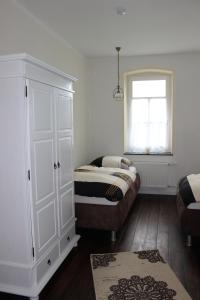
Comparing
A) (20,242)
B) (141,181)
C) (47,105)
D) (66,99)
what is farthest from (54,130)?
(141,181)

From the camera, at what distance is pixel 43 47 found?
3.54 meters

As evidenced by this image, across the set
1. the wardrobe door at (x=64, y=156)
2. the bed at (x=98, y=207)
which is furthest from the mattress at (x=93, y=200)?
the wardrobe door at (x=64, y=156)

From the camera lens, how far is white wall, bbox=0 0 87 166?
108 inches

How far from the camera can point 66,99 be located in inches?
111

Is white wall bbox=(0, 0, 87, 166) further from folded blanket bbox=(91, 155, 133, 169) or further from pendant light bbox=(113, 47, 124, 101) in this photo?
pendant light bbox=(113, 47, 124, 101)

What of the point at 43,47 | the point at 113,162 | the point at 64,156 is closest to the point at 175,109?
the point at 113,162

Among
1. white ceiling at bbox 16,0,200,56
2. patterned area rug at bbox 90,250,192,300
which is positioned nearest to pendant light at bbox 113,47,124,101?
white ceiling at bbox 16,0,200,56

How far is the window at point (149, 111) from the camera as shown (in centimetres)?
516

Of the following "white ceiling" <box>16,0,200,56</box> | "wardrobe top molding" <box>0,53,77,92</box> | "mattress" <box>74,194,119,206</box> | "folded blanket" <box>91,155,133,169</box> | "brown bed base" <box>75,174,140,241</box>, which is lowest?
"brown bed base" <box>75,174,140,241</box>

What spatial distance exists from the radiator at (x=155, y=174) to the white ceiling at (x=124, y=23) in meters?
2.02

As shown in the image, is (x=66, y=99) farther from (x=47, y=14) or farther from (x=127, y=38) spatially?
(x=127, y=38)

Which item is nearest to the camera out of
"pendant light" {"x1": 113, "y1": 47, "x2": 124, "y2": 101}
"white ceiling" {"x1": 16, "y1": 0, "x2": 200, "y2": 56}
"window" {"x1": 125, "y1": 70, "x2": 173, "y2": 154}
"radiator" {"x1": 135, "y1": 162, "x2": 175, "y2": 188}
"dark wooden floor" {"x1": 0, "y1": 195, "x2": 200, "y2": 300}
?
"dark wooden floor" {"x1": 0, "y1": 195, "x2": 200, "y2": 300}

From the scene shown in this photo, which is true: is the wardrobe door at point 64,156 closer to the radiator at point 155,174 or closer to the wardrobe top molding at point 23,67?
the wardrobe top molding at point 23,67

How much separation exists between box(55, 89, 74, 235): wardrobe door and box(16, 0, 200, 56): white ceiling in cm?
101
